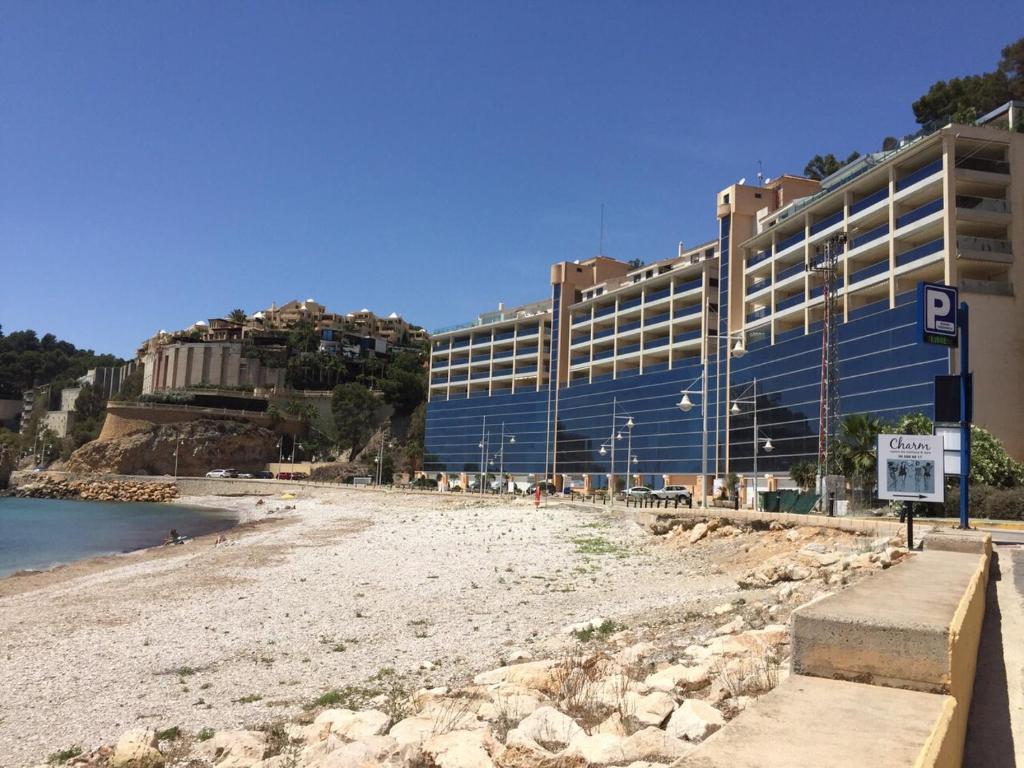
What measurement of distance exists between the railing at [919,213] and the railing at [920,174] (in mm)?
1811

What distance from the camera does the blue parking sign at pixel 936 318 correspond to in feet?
64.7

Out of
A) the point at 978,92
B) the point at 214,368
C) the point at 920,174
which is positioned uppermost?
the point at 978,92

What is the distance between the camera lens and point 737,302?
232 feet

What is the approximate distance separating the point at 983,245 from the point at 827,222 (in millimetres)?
13092

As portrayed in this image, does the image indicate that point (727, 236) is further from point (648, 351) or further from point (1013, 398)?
point (1013, 398)

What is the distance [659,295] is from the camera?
82062mm

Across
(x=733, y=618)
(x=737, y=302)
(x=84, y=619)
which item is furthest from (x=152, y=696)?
(x=737, y=302)

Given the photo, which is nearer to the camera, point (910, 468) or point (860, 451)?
point (910, 468)

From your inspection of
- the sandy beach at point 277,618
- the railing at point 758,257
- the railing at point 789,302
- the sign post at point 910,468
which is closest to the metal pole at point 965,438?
the sign post at point 910,468

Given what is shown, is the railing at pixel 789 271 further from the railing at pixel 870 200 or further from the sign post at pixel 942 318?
the sign post at pixel 942 318

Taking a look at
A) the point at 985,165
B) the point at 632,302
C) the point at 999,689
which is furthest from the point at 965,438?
the point at 632,302

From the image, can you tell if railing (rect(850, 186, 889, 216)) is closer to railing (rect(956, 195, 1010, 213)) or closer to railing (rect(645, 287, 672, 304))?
railing (rect(956, 195, 1010, 213))

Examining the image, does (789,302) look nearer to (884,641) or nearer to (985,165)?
(985,165)

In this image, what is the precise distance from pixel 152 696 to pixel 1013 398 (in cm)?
4849
